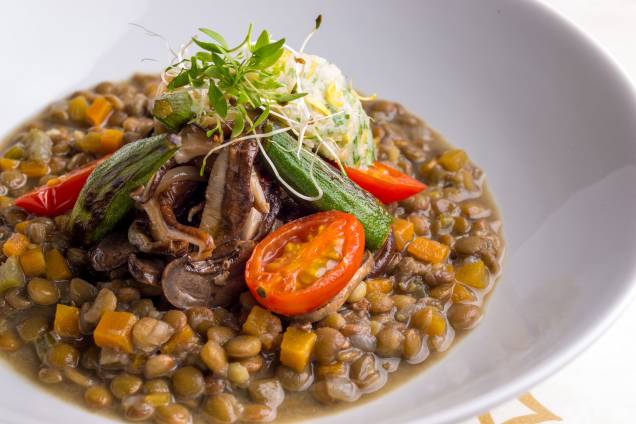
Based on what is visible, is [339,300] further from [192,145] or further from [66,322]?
[66,322]

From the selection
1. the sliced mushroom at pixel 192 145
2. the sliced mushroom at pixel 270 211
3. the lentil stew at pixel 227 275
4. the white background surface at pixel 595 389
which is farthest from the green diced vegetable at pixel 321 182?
the white background surface at pixel 595 389

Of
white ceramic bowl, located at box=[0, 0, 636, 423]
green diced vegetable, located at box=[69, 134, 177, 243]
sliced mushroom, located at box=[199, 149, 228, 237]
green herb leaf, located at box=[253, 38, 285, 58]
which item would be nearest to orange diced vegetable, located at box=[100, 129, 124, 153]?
green diced vegetable, located at box=[69, 134, 177, 243]

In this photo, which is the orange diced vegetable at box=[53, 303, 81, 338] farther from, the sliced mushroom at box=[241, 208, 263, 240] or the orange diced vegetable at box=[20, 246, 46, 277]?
the sliced mushroom at box=[241, 208, 263, 240]

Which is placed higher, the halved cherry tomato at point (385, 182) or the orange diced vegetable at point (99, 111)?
the halved cherry tomato at point (385, 182)

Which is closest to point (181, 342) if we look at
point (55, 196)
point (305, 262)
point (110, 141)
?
point (305, 262)

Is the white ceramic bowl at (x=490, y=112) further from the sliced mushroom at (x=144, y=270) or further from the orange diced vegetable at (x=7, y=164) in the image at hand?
the sliced mushroom at (x=144, y=270)
